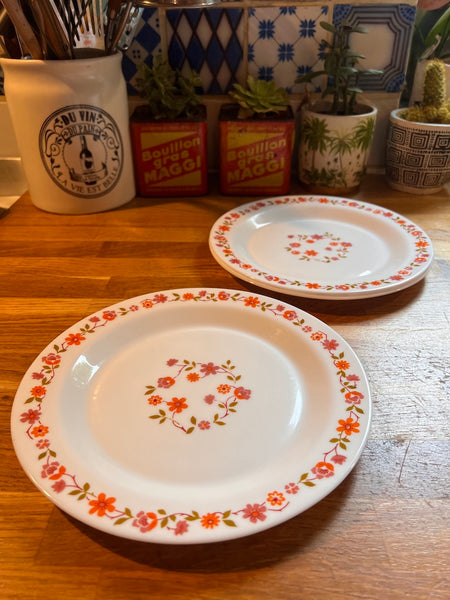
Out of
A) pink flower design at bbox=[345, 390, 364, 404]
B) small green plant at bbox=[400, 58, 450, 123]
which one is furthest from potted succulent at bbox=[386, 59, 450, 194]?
pink flower design at bbox=[345, 390, 364, 404]

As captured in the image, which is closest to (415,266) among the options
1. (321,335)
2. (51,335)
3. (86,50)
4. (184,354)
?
(321,335)

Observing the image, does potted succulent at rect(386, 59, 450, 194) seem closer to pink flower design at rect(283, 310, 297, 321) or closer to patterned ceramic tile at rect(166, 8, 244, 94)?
patterned ceramic tile at rect(166, 8, 244, 94)

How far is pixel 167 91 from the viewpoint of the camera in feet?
2.58

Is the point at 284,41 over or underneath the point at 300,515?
over

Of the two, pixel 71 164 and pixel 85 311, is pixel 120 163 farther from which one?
pixel 85 311

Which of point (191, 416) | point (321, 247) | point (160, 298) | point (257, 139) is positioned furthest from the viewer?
point (257, 139)

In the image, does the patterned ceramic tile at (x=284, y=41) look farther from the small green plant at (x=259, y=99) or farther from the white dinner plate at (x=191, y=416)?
the white dinner plate at (x=191, y=416)

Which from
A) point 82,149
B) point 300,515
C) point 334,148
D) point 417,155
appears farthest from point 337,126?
point 300,515

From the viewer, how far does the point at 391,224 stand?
2.35 ft

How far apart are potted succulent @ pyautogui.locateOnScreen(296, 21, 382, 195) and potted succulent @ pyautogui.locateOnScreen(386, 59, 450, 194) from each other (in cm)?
5

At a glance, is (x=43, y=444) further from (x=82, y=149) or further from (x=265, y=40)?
(x=265, y=40)

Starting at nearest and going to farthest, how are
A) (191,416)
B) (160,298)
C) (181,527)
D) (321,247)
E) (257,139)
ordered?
(181,527) < (191,416) < (160,298) < (321,247) < (257,139)

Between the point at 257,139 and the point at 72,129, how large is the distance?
0.92 ft

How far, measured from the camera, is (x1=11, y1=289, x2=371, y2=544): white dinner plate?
1.16 ft
